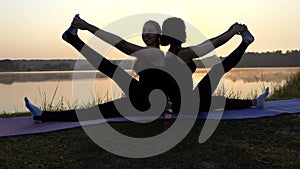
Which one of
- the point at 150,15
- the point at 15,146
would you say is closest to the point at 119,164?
the point at 15,146

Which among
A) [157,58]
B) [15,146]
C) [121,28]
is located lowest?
[15,146]

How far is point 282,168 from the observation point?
71.4 inches

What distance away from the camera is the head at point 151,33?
2975mm

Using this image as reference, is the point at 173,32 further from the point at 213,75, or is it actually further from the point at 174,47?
the point at 213,75

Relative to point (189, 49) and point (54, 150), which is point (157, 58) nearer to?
point (189, 49)

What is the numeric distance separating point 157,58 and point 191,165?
1248 mm

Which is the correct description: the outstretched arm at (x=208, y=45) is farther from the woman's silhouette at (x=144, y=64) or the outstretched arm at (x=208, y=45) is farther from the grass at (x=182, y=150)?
the grass at (x=182, y=150)

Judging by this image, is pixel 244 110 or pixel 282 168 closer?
pixel 282 168

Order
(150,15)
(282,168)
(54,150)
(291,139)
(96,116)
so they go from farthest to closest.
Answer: (150,15) → (96,116) → (291,139) → (54,150) → (282,168)

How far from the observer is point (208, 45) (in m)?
2.97

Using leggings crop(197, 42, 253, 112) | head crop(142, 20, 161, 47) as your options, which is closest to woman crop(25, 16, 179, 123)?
head crop(142, 20, 161, 47)

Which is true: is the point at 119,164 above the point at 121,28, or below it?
below

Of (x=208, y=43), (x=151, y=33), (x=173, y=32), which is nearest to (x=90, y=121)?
(x=151, y=33)

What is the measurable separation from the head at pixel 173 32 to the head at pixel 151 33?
0.09m
